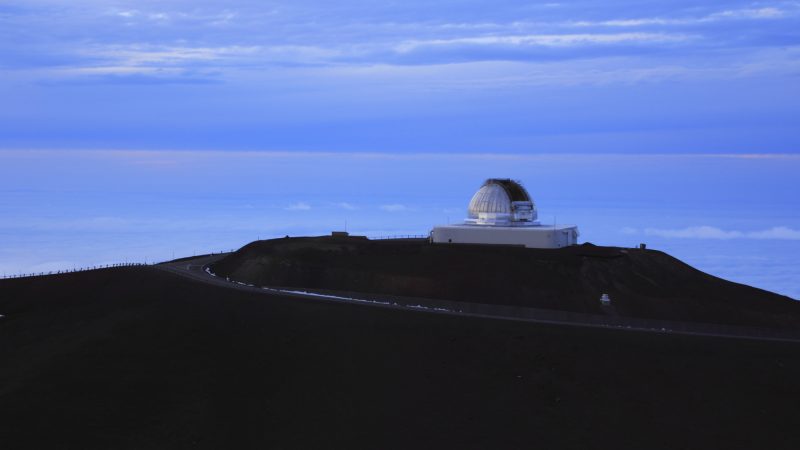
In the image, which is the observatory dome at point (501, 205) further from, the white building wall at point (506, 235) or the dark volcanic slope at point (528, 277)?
the dark volcanic slope at point (528, 277)

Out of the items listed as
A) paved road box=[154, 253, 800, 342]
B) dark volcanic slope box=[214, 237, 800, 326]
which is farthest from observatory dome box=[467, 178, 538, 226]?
paved road box=[154, 253, 800, 342]

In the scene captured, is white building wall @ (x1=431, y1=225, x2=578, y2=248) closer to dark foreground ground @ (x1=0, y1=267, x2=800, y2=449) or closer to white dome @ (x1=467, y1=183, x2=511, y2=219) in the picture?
white dome @ (x1=467, y1=183, x2=511, y2=219)

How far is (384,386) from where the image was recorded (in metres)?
44.2

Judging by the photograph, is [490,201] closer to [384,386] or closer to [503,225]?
[503,225]

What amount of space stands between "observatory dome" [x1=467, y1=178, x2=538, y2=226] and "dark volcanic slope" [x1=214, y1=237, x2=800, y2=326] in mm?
4149

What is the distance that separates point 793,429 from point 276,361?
970 inches

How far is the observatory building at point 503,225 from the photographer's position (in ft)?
215

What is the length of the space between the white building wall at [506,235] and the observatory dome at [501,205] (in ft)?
5.31

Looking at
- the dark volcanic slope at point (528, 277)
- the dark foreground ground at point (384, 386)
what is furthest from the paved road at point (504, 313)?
the dark foreground ground at point (384, 386)

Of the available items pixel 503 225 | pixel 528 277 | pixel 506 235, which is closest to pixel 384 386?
pixel 528 277

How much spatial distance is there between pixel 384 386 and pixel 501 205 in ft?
88.5

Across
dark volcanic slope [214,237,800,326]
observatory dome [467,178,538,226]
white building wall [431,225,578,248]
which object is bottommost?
dark volcanic slope [214,237,800,326]

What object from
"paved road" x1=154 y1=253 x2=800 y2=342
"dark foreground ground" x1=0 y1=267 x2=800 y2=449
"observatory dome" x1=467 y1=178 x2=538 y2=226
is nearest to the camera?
"dark foreground ground" x1=0 y1=267 x2=800 y2=449

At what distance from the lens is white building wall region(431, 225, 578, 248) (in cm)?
6506
